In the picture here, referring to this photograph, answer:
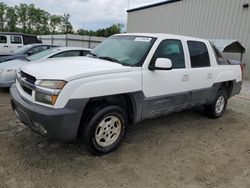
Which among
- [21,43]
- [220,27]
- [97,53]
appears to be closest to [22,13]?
[21,43]

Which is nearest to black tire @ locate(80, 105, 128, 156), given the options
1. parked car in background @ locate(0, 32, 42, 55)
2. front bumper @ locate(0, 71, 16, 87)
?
front bumper @ locate(0, 71, 16, 87)

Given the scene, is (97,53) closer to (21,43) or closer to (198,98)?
(198,98)

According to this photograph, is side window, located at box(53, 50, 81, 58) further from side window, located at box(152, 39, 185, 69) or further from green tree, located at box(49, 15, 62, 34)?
green tree, located at box(49, 15, 62, 34)

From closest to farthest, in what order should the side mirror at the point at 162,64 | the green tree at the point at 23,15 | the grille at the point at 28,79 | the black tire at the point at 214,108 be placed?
the grille at the point at 28,79 < the side mirror at the point at 162,64 < the black tire at the point at 214,108 < the green tree at the point at 23,15

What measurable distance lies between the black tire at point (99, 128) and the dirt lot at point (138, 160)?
129mm

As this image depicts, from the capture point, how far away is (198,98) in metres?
4.98

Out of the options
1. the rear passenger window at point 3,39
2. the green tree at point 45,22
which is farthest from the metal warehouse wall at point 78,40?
the green tree at point 45,22

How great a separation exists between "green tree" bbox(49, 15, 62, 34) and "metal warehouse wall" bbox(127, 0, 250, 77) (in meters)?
37.3

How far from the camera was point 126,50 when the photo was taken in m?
4.15

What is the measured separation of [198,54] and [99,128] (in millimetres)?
2663

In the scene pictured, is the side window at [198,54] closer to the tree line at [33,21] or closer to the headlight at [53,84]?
the headlight at [53,84]

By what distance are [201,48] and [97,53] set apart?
7.07 ft

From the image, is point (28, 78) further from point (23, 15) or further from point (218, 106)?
point (23, 15)

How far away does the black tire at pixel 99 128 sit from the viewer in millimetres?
3332
